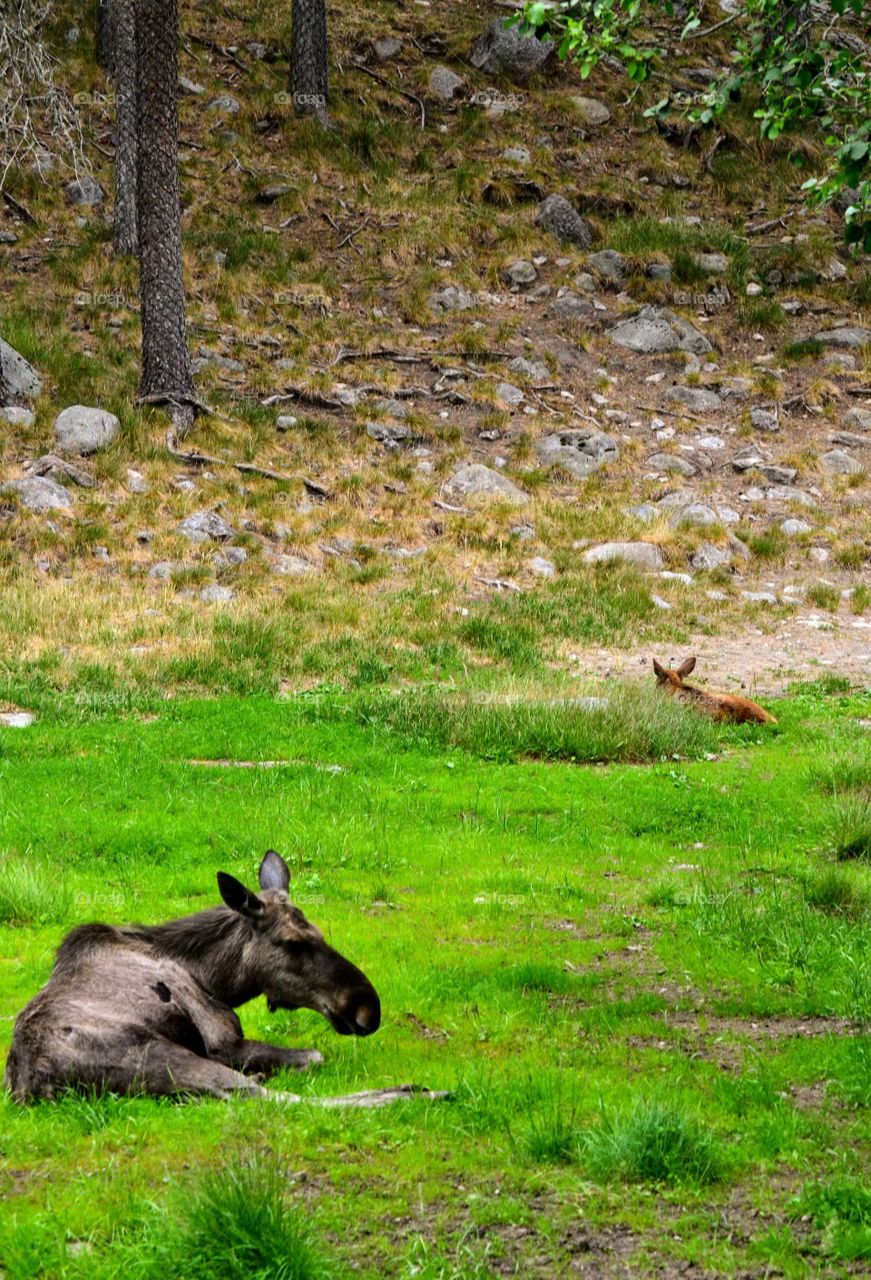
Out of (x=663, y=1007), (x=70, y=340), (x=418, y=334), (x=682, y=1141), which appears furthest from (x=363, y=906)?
(x=418, y=334)

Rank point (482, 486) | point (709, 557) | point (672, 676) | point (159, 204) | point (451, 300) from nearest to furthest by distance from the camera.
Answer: point (672, 676) → point (709, 557) → point (159, 204) → point (482, 486) → point (451, 300)

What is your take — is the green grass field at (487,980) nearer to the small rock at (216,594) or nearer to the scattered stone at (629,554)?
the small rock at (216,594)

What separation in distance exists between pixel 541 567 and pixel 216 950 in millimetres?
16216

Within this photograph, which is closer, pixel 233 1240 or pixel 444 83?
pixel 233 1240

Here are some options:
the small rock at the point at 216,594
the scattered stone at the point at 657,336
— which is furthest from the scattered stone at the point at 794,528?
the small rock at the point at 216,594

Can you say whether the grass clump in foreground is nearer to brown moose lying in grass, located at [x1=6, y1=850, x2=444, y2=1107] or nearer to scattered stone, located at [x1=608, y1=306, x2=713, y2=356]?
brown moose lying in grass, located at [x1=6, y1=850, x2=444, y2=1107]

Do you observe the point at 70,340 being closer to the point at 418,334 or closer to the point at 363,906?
the point at 418,334

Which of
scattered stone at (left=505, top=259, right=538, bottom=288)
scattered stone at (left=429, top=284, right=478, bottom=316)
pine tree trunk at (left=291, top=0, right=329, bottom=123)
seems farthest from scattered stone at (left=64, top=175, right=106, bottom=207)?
scattered stone at (left=505, top=259, right=538, bottom=288)

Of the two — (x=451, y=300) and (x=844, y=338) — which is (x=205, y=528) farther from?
(x=844, y=338)

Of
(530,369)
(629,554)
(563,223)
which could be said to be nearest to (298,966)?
(629,554)

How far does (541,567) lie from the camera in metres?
22.3

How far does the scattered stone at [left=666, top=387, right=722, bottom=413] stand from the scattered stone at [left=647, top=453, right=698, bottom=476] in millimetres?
2495

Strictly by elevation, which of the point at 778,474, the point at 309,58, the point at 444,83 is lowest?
the point at 778,474

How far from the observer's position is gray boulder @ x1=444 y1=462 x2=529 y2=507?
24.8m
